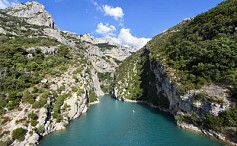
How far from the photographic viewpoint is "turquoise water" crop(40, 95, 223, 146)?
4527 centimetres

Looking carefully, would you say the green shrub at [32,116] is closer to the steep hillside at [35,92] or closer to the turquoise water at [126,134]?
the steep hillside at [35,92]

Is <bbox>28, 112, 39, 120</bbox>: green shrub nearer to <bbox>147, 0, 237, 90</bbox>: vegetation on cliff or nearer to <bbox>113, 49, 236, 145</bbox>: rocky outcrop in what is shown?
<bbox>113, 49, 236, 145</bbox>: rocky outcrop

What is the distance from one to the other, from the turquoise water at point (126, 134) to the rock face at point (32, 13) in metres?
113

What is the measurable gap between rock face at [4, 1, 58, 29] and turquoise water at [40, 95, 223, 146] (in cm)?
11272

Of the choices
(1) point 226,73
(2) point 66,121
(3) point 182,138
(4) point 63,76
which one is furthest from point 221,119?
(4) point 63,76

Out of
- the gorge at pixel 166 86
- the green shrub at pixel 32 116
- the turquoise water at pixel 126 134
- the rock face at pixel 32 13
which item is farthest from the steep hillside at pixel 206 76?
the rock face at pixel 32 13

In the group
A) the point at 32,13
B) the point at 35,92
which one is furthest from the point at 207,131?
the point at 32,13

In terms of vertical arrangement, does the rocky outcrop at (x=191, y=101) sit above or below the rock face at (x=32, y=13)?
below

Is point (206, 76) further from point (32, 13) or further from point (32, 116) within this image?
point (32, 13)

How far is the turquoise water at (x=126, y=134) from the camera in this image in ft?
149

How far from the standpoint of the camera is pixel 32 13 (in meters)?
163

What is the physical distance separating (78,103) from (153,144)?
36291 millimetres

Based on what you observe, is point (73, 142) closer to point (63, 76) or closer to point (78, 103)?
point (78, 103)

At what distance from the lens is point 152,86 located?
3858 inches
